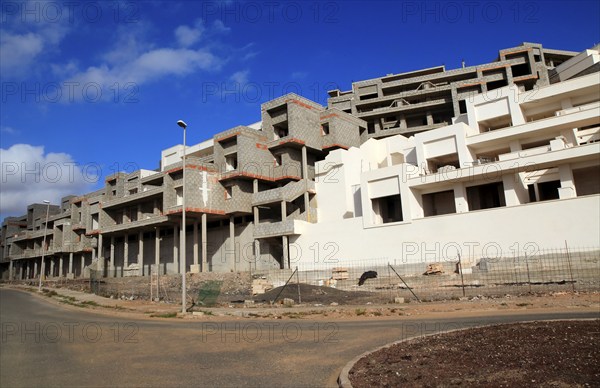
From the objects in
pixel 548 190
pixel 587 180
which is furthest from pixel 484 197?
pixel 587 180

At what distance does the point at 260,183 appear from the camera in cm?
4762

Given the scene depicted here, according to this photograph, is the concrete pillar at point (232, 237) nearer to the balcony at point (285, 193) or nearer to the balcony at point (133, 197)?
the balcony at point (285, 193)

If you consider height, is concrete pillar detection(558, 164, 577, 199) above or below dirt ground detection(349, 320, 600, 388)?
above

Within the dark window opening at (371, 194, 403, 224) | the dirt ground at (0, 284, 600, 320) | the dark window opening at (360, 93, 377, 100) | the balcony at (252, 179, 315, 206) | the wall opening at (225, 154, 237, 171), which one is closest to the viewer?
the dirt ground at (0, 284, 600, 320)

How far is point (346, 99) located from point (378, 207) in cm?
3538

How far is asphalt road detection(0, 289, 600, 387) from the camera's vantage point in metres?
7.62

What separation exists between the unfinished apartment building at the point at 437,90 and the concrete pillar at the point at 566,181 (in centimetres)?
2910

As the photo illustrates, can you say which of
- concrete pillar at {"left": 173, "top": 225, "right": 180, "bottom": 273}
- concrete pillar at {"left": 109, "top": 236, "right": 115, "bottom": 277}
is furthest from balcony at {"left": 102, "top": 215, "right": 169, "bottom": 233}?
concrete pillar at {"left": 109, "top": 236, "right": 115, "bottom": 277}

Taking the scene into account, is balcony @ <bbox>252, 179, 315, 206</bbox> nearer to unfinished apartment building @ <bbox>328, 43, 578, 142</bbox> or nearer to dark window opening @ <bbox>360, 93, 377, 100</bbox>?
unfinished apartment building @ <bbox>328, 43, 578, 142</bbox>

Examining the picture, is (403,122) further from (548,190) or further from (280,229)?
(280,229)

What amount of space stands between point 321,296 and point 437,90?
46.6 meters

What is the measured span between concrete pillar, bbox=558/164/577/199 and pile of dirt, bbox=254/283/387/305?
16515 millimetres

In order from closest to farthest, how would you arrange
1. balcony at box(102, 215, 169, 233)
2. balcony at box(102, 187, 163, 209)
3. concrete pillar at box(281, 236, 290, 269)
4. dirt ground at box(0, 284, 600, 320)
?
dirt ground at box(0, 284, 600, 320) < concrete pillar at box(281, 236, 290, 269) < balcony at box(102, 215, 169, 233) < balcony at box(102, 187, 163, 209)

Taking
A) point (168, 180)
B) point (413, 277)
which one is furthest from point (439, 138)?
point (168, 180)
